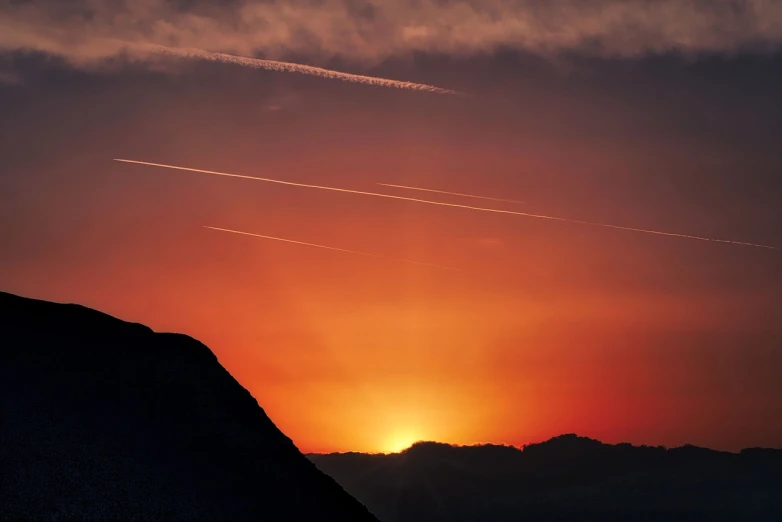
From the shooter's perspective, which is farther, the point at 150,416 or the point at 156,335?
the point at 156,335

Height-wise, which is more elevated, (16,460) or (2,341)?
(2,341)

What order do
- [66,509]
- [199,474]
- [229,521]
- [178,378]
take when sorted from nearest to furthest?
[66,509] → [229,521] → [199,474] → [178,378]

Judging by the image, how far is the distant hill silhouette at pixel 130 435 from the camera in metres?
46.5

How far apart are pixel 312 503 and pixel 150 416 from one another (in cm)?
1104

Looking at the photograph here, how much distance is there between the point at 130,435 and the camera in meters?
53.6

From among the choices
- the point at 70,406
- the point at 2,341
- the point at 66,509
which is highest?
the point at 2,341

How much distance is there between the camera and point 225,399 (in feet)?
219

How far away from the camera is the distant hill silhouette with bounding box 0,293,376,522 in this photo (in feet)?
153

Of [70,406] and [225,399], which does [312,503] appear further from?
[70,406]

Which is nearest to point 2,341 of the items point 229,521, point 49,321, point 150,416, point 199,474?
point 49,321

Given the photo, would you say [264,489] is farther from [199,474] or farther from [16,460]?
[16,460]

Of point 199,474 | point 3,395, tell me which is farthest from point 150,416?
point 3,395

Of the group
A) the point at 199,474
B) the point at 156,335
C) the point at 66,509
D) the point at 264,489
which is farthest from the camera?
the point at 156,335

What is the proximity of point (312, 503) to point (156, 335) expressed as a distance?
16.8 meters
